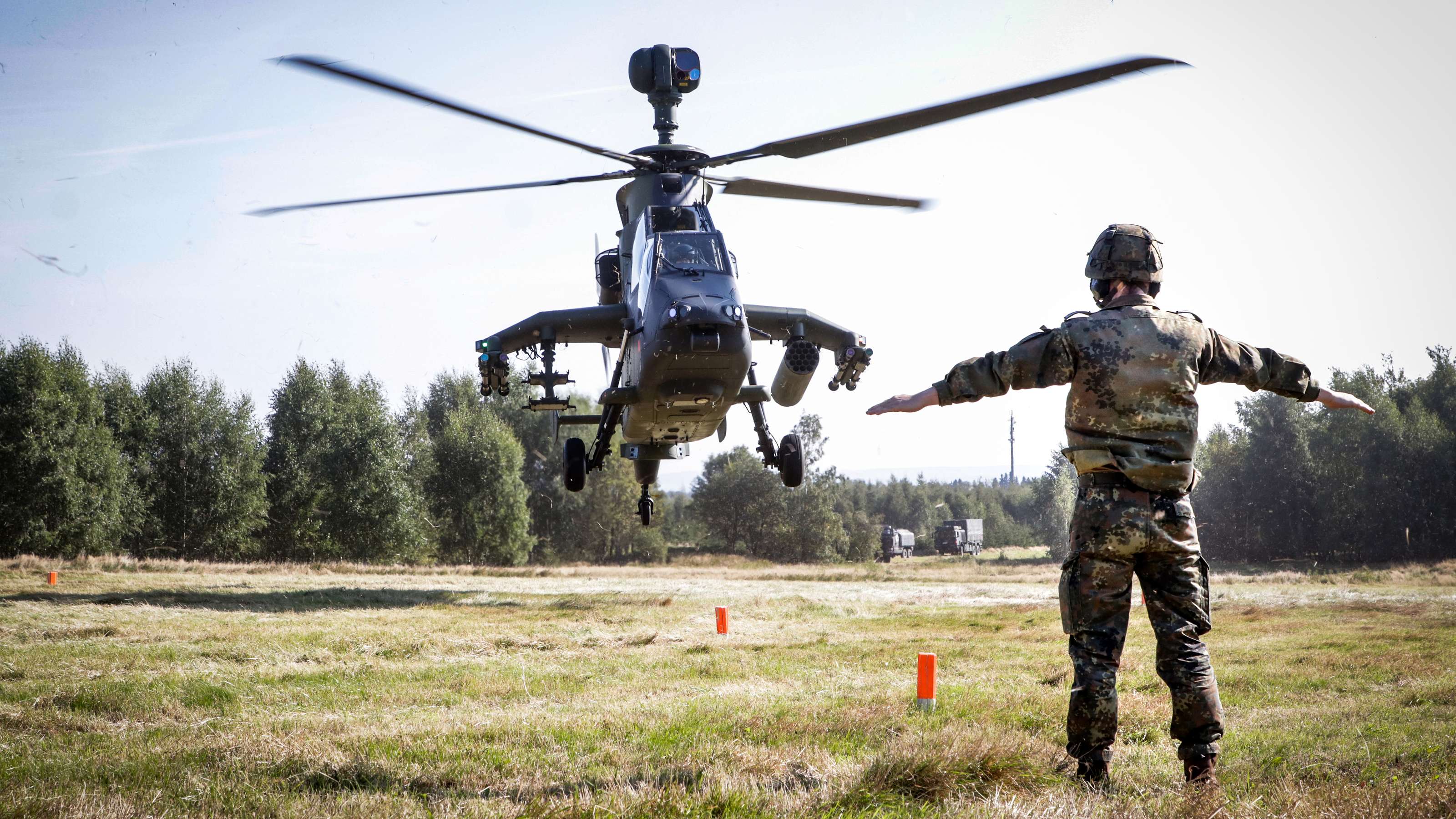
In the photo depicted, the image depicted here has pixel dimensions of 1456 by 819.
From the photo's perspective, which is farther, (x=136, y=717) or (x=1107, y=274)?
(x=136, y=717)

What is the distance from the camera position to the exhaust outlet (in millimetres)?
13836

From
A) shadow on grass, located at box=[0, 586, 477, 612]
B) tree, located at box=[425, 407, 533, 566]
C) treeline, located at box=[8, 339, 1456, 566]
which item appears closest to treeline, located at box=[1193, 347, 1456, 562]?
treeline, located at box=[8, 339, 1456, 566]

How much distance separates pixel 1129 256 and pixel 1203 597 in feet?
5.54

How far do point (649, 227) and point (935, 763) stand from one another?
10116mm

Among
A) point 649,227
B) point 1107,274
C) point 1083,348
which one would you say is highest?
point 649,227

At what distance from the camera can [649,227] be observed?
524 inches

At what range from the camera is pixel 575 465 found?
50.0 feet

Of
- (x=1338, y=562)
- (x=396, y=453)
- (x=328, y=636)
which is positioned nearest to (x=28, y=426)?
(x=396, y=453)

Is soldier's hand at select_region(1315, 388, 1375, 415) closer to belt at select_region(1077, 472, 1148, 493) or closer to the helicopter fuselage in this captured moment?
belt at select_region(1077, 472, 1148, 493)

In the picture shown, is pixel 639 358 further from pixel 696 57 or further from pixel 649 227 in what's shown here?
pixel 696 57

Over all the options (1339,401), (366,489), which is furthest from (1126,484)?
(366,489)

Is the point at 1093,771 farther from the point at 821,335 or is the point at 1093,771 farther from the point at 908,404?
the point at 821,335

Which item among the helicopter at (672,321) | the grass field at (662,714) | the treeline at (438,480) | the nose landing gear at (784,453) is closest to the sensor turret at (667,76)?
the helicopter at (672,321)

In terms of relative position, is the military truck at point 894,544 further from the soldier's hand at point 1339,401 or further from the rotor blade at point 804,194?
the soldier's hand at point 1339,401
